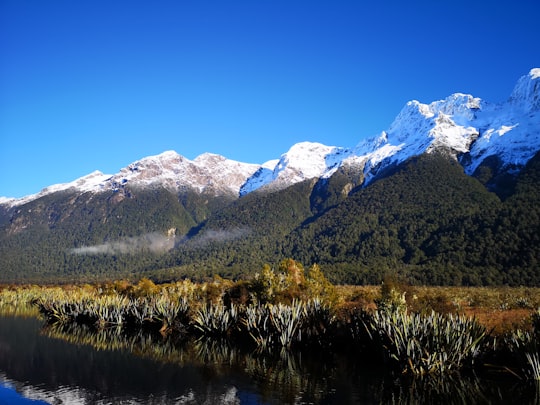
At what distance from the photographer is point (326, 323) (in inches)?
839

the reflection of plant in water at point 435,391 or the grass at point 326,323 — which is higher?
the grass at point 326,323

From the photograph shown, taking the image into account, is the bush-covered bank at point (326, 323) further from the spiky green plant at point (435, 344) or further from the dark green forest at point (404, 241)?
the dark green forest at point (404, 241)

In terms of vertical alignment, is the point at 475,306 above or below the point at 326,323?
below

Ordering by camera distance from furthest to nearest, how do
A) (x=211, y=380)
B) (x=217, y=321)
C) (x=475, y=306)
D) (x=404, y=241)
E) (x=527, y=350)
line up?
(x=404, y=241), (x=475, y=306), (x=217, y=321), (x=211, y=380), (x=527, y=350)

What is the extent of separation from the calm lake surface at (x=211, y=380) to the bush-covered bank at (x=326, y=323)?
2.70 ft

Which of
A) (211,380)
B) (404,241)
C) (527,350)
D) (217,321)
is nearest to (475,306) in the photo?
(217,321)

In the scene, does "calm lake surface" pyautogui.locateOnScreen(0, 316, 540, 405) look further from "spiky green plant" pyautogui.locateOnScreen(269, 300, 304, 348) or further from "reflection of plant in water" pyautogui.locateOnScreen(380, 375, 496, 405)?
"spiky green plant" pyautogui.locateOnScreen(269, 300, 304, 348)

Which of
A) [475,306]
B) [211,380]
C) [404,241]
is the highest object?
[404,241]

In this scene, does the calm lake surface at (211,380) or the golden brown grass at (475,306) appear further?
the golden brown grass at (475,306)

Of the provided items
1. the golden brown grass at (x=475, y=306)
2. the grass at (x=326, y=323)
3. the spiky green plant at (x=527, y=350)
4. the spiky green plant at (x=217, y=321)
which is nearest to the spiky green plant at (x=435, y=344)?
the grass at (x=326, y=323)

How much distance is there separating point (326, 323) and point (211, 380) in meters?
7.95

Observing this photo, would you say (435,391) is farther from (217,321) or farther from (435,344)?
(217,321)

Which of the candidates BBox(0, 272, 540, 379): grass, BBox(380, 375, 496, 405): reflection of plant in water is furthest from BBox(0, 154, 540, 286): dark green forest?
BBox(380, 375, 496, 405): reflection of plant in water

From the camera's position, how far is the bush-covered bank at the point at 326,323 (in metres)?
15.1
